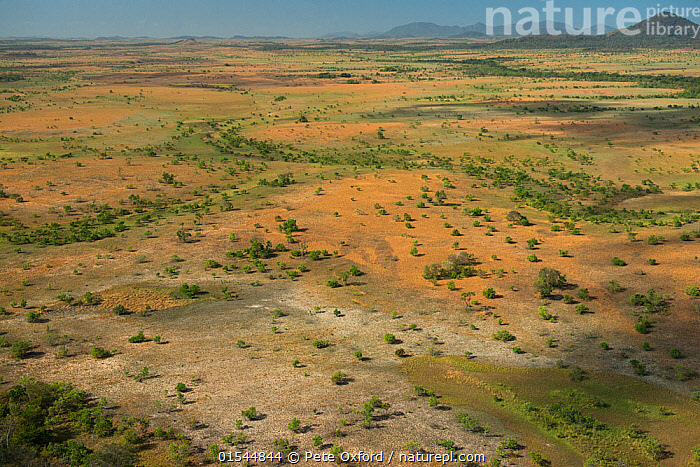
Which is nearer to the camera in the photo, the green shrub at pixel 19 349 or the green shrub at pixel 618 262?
the green shrub at pixel 19 349

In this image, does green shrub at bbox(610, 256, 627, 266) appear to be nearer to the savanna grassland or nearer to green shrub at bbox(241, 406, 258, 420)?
the savanna grassland

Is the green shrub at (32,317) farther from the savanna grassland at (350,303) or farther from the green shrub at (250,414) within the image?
the green shrub at (250,414)

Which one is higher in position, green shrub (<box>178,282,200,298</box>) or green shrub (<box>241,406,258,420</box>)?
green shrub (<box>178,282,200,298</box>)

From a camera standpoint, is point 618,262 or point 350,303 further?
point 618,262

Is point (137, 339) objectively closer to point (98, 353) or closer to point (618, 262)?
point (98, 353)

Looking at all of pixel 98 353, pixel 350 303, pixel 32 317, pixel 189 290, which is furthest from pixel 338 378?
pixel 32 317

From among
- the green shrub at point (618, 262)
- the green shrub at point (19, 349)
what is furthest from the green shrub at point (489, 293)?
the green shrub at point (19, 349)

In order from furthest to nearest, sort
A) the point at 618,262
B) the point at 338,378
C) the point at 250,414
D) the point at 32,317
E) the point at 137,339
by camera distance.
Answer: the point at 618,262
the point at 32,317
the point at 137,339
the point at 338,378
the point at 250,414

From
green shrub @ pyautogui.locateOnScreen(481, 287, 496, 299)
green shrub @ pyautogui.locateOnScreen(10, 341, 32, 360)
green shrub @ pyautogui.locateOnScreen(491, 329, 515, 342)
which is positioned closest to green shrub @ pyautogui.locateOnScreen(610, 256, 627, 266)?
green shrub @ pyautogui.locateOnScreen(481, 287, 496, 299)
